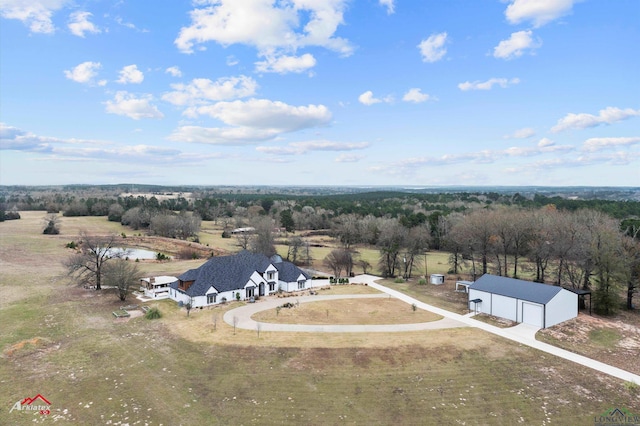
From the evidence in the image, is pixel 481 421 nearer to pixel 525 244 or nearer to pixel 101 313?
pixel 101 313

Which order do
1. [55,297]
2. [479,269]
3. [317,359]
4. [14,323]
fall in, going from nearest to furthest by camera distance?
[317,359], [14,323], [55,297], [479,269]

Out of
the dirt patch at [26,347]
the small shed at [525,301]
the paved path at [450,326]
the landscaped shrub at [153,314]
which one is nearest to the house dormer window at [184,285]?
the landscaped shrub at [153,314]

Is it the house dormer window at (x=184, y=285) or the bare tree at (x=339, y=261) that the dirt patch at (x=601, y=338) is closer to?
the bare tree at (x=339, y=261)

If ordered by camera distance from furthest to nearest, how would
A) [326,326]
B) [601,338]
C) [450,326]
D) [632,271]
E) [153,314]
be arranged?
[632,271], [153,314], [450,326], [326,326], [601,338]

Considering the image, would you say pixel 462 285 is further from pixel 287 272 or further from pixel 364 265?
pixel 287 272

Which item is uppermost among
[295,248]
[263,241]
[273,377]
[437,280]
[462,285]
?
[263,241]

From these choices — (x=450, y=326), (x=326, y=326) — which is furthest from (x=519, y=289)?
(x=326, y=326)

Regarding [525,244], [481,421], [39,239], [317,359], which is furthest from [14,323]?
[525,244]
